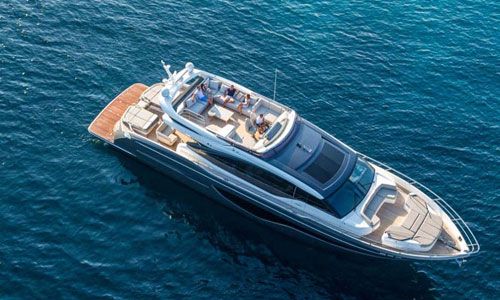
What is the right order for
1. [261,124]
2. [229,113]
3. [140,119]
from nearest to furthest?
[261,124] < [229,113] < [140,119]

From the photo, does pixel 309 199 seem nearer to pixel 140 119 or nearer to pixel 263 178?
pixel 263 178

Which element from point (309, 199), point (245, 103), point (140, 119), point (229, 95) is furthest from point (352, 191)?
point (140, 119)

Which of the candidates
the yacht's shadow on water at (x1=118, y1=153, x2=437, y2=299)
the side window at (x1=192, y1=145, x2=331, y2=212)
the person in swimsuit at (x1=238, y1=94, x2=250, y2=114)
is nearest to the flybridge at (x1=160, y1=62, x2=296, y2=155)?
the person in swimsuit at (x1=238, y1=94, x2=250, y2=114)

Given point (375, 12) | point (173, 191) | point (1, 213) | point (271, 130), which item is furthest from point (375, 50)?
point (1, 213)

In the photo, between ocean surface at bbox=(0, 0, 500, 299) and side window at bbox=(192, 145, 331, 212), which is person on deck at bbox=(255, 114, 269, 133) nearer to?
side window at bbox=(192, 145, 331, 212)

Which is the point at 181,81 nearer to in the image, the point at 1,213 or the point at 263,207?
the point at 263,207

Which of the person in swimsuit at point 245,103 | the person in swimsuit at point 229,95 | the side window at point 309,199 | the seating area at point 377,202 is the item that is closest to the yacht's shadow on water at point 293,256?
the seating area at point 377,202
